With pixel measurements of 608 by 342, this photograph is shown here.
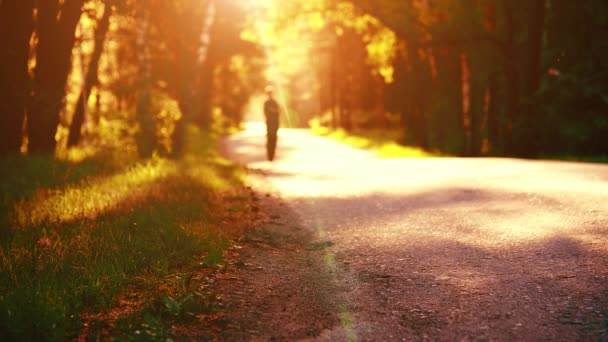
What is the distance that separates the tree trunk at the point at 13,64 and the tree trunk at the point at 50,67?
1.68ft

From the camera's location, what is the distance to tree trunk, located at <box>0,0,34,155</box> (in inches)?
538

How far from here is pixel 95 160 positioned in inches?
550

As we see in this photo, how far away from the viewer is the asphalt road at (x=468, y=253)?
4.32 metres

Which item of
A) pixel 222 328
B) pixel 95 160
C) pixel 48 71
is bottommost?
pixel 222 328

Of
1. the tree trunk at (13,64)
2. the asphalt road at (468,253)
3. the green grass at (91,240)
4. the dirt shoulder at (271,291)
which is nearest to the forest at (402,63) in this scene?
the tree trunk at (13,64)

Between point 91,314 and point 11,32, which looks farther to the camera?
point 11,32

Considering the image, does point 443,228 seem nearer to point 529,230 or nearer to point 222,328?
point 529,230

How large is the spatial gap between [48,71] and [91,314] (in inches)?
469

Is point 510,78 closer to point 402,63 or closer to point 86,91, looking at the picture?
point 402,63

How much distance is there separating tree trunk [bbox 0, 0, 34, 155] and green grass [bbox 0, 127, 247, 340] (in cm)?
280

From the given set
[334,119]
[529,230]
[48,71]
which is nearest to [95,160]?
[48,71]

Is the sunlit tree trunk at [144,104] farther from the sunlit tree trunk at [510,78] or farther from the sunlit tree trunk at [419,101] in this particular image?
the sunlit tree trunk at [419,101]

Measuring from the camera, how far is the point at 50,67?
577 inches

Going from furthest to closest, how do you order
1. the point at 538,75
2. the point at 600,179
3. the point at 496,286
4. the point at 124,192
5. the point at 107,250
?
the point at 538,75
the point at 600,179
the point at 124,192
the point at 107,250
the point at 496,286
